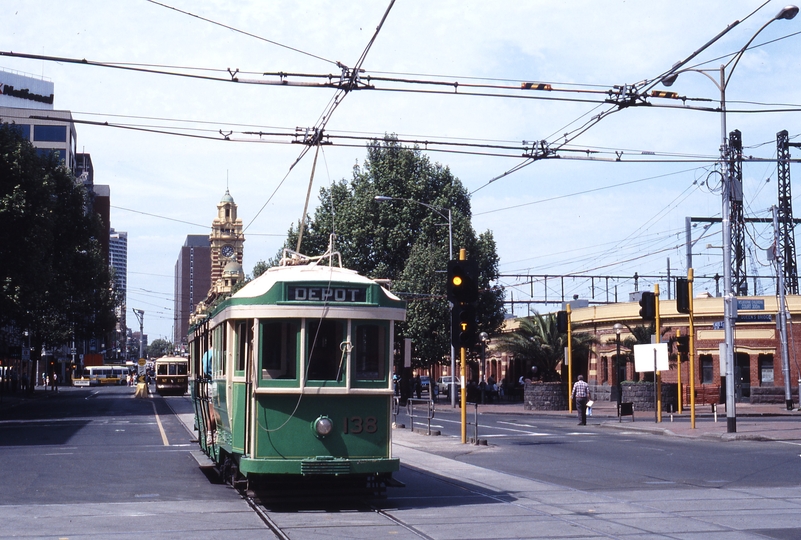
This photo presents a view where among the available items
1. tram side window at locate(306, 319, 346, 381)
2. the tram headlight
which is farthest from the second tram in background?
the tram headlight

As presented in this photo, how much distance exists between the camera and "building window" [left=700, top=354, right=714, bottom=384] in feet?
178

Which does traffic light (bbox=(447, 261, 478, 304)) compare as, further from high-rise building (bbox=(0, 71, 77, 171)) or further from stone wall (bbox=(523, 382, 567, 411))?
high-rise building (bbox=(0, 71, 77, 171))

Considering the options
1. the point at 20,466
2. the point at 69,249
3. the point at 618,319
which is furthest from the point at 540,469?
the point at 618,319

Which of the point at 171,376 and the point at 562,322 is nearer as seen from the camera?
the point at 562,322

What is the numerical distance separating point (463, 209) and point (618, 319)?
12.0 meters

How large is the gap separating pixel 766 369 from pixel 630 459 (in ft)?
122

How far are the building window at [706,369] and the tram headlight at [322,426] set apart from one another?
45.7m

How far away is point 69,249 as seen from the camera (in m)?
49.0

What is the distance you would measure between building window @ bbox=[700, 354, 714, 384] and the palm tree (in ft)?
21.5

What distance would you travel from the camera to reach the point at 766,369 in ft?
175

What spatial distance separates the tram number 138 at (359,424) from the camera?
12102 mm

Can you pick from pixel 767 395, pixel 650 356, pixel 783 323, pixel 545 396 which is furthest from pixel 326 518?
pixel 767 395

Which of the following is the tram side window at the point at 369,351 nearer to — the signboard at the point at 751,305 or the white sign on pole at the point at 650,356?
the white sign on pole at the point at 650,356

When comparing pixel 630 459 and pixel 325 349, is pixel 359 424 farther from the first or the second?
pixel 630 459
